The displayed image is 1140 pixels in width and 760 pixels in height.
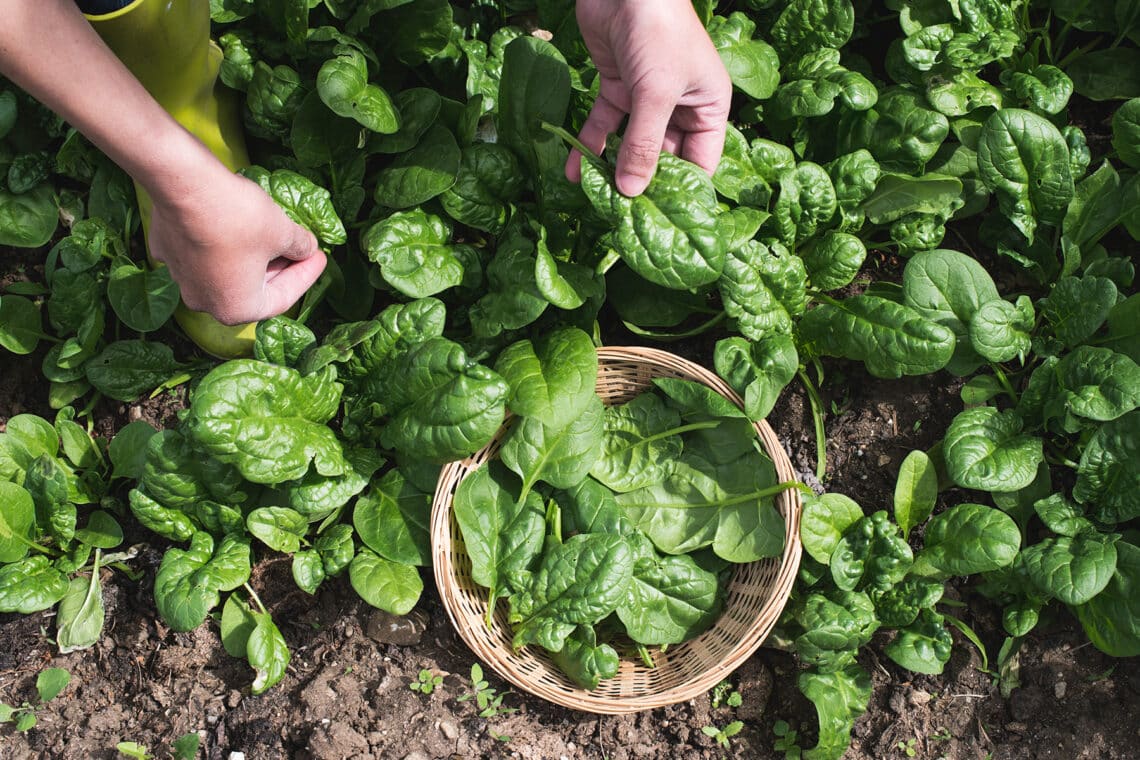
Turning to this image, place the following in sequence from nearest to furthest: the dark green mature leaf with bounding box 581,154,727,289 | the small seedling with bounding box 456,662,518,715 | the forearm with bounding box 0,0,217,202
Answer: the forearm with bounding box 0,0,217,202
the dark green mature leaf with bounding box 581,154,727,289
the small seedling with bounding box 456,662,518,715

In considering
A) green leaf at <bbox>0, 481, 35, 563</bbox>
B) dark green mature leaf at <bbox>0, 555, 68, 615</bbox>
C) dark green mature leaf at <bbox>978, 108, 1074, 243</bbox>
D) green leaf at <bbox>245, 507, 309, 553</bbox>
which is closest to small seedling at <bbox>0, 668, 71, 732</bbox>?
dark green mature leaf at <bbox>0, 555, 68, 615</bbox>

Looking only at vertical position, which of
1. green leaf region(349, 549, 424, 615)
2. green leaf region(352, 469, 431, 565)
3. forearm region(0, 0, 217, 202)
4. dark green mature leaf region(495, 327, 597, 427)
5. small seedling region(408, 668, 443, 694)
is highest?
forearm region(0, 0, 217, 202)

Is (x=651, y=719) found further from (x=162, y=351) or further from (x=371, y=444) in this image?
(x=162, y=351)

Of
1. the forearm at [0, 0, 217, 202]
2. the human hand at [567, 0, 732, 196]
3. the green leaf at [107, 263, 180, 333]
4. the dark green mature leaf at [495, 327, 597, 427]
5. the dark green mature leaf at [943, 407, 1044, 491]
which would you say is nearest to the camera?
the forearm at [0, 0, 217, 202]

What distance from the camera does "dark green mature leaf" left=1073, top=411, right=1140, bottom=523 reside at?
7.54 ft

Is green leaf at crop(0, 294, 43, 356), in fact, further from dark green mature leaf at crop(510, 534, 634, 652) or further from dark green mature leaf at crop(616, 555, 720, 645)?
dark green mature leaf at crop(616, 555, 720, 645)

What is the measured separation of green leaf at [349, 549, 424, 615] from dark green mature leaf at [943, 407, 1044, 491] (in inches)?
53.1

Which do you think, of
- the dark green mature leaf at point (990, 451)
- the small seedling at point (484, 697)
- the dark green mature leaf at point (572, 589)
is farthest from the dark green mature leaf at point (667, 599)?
the dark green mature leaf at point (990, 451)

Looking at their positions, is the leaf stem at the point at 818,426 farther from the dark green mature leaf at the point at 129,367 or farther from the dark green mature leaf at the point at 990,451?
the dark green mature leaf at the point at 129,367

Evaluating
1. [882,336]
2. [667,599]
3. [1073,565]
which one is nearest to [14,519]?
[667,599]

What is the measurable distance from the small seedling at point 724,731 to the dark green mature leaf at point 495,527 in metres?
0.62

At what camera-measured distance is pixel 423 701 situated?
244 cm

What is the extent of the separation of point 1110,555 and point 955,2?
4.80 feet

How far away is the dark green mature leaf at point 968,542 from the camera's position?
2273 millimetres
